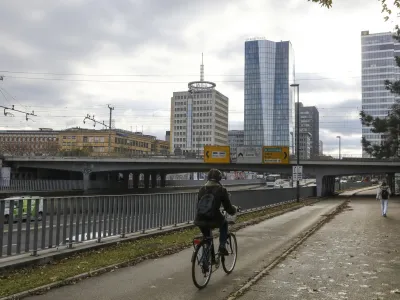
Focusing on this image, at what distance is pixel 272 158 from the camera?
5078 cm

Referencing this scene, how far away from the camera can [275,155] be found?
50.7 metres

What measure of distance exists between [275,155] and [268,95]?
33924 mm

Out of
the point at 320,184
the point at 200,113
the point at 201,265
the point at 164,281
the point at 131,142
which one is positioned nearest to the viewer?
the point at 201,265

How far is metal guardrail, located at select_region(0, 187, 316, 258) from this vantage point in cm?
740

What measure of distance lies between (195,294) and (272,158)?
4575 centimetres

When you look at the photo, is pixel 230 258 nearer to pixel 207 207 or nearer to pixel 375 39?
pixel 207 207

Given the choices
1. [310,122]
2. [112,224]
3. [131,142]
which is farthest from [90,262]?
[131,142]

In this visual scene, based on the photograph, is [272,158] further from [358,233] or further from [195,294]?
[195,294]

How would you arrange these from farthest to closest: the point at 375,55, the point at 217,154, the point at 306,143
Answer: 1. the point at 306,143
2. the point at 375,55
3. the point at 217,154

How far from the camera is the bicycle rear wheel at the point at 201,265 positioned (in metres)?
6.07

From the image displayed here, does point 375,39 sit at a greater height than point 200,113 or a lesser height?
greater

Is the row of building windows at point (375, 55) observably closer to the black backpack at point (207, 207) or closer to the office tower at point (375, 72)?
the office tower at point (375, 72)

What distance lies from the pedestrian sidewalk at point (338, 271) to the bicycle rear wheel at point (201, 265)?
2.29ft

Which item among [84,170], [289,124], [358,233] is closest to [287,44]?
[289,124]
